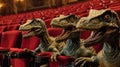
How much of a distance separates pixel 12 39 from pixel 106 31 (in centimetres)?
83

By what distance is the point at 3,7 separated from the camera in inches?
225

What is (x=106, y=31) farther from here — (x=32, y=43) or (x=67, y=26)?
(x=32, y=43)

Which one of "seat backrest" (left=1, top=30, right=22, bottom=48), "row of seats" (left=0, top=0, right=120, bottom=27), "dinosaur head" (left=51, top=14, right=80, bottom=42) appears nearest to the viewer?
"dinosaur head" (left=51, top=14, right=80, bottom=42)

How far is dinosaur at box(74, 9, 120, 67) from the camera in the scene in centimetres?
55

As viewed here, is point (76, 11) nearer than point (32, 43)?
No

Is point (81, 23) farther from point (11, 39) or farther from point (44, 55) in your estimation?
point (11, 39)

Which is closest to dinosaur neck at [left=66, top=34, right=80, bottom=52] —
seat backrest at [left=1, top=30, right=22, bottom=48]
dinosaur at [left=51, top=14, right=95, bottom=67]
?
dinosaur at [left=51, top=14, right=95, bottom=67]

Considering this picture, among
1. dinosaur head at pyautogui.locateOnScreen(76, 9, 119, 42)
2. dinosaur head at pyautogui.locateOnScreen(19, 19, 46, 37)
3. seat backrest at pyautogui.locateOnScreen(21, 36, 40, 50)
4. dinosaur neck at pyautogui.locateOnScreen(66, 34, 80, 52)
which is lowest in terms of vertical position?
seat backrest at pyautogui.locateOnScreen(21, 36, 40, 50)

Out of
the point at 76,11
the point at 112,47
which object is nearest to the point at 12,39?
the point at 76,11

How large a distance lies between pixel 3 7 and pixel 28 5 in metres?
0.59

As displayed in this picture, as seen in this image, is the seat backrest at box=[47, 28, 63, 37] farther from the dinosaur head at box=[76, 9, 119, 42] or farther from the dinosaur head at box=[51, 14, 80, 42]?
the dinosaur head at box=[76, 9, 119, 42]

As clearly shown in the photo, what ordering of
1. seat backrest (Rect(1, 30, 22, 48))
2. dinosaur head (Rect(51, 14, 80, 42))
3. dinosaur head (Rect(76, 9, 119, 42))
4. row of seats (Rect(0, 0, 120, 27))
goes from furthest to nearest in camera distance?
seat backrest (Rect(1, 30, 22, 48)) < row of seats (Rect(0, 0, 120, 27)) < dinosaur head (Rect(51, 14, 80, 42)) < dinosaur head (Rect(76, 9, 119, 42))

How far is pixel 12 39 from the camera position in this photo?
1.32m

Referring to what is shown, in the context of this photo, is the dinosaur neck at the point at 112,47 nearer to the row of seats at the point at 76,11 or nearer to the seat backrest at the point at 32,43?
the row of seats at the point at 76,11
